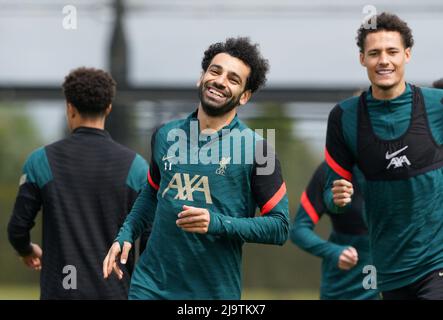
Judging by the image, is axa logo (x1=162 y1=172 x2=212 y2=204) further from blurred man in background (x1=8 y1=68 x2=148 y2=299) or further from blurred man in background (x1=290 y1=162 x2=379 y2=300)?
blurred man in background (x1=290 y1=162 x2=379 y2=300)

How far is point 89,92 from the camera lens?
6.06m

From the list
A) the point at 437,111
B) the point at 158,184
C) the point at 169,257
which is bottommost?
the point at 169,257

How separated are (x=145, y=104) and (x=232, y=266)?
21.9ft

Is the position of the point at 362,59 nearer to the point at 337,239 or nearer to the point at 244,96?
the point at 244,96

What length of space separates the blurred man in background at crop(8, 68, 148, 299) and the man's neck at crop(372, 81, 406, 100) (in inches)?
57.4

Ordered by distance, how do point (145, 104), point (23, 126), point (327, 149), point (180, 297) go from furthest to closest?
1. point (23, 126)
2. point (145, 104)
3. point (327, 149)
4. point (180, 297)

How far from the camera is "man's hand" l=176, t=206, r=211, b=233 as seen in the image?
466 centimetres

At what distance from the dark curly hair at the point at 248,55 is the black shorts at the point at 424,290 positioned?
1337 mm

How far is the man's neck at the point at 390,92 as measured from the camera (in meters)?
5.44

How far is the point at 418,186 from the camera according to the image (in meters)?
5.30

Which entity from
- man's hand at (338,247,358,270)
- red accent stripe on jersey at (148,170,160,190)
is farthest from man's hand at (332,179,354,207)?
man's hand at (338,247,358,270)

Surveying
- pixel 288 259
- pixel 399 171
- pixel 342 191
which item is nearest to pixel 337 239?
pixel 342 191
